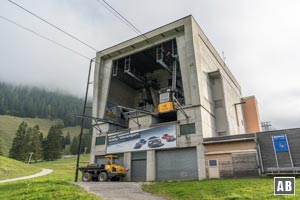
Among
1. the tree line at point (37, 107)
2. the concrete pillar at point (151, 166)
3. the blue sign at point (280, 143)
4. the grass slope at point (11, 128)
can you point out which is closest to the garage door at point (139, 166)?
the concrete pillar at point (151, 166)

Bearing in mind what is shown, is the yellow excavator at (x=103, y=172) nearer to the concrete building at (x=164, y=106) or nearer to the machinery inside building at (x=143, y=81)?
the concrete building at (x=164, y=106)

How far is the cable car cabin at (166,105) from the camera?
2495 centimetres

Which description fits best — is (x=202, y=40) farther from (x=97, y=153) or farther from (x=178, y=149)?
(x=97, y=153)

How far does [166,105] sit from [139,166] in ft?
25.8

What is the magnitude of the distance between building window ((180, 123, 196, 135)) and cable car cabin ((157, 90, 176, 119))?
8.23ft

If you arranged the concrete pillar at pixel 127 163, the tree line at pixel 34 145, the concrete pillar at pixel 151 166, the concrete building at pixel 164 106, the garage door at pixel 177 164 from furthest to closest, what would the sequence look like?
the tree line at pixel 34 145, the concrete pillar at pixel 127 163, the concrete pillar at pixel 151 166, the concrete building at pixel 164 106, the garage door at pixel 177 164

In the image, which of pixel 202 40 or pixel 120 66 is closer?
pixel 202 40

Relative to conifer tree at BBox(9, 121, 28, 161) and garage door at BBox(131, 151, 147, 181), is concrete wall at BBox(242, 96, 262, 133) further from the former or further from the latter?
conifer tree at BBox(9, 121, 28, 161)

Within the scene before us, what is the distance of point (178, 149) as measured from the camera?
23.1 meters

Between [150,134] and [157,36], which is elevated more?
[157,36]

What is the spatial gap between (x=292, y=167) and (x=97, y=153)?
72.8 feet

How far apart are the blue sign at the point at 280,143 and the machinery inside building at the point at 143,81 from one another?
1144 cm

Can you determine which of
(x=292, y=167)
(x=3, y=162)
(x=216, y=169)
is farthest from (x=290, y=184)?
(x=3, y=162)

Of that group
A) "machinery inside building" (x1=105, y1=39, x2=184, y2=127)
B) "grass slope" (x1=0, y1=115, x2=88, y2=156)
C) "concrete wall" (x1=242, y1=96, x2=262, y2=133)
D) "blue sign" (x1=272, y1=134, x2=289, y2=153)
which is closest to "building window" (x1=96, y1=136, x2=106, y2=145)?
"machinery inside building" (x1=105, y1=39, x2=184, y2=127)
